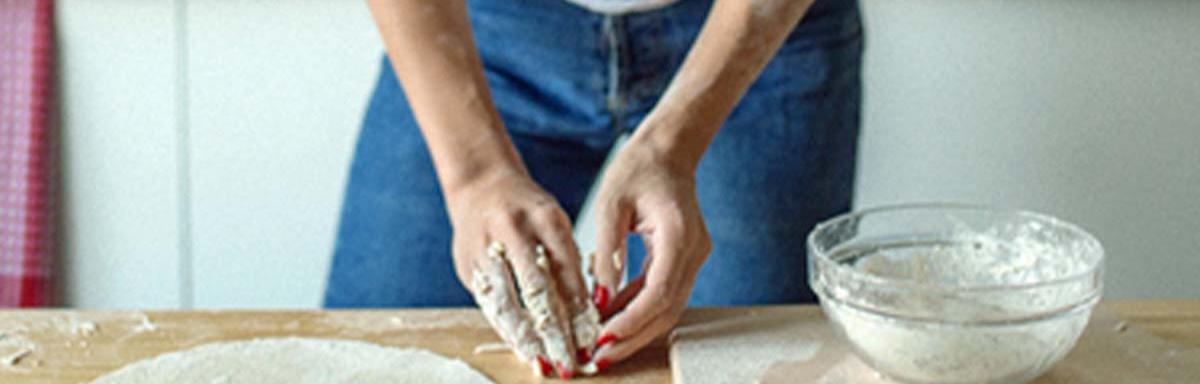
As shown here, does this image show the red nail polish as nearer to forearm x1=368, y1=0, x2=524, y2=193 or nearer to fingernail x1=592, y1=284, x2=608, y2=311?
A: fingernail x1=592, y1=284, x2=608, y2=311

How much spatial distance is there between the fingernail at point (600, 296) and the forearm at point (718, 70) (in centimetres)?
13

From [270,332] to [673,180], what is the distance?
32 centimetres

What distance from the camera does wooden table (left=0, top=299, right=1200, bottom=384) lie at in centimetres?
86

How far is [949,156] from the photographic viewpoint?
1633 mm

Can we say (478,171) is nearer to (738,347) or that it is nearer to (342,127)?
(738,347)

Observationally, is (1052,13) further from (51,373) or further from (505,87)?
(51,373)

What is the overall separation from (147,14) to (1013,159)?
1159 mm

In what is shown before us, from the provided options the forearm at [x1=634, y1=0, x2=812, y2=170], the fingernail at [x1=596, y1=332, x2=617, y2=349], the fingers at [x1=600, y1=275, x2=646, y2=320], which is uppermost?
the forearm at [x1=634, y1=0, x2=812, y2=170]

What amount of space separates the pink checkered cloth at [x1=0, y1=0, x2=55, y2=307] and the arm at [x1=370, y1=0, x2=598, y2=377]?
2.91 ft

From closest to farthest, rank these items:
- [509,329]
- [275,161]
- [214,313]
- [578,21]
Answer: [509,329], [214,313], [578,21], [275,161]

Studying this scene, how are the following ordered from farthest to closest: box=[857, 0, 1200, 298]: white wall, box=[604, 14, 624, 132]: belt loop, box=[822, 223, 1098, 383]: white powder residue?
box=[857, 0, 1200, 298]: white wall, box=[604, 14, 624, 132]: belt loop, box=[822, 223, 1098, 383]: white powder residue

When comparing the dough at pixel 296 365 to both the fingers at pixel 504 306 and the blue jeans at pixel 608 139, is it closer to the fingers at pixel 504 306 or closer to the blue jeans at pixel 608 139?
the fingers at pixel 504 306

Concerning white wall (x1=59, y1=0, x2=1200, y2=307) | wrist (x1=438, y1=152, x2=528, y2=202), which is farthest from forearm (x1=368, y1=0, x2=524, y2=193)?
white wall (x1=59, y1=0, x2=1200, y2=307)

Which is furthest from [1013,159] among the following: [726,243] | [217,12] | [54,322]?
[54,322]
